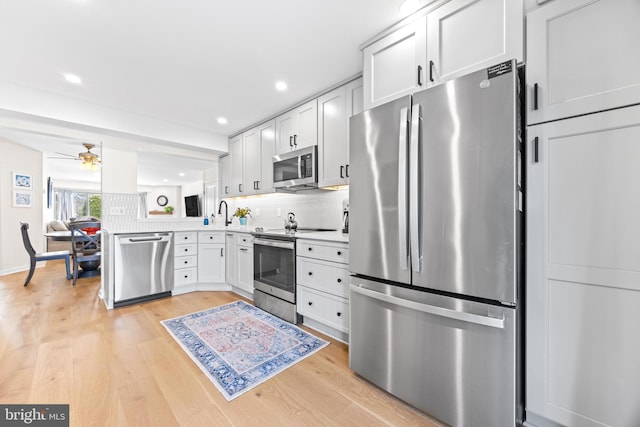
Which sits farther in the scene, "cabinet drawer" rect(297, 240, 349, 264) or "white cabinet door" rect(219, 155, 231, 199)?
"white cabinet door" rect(219, 155, 231, 199)

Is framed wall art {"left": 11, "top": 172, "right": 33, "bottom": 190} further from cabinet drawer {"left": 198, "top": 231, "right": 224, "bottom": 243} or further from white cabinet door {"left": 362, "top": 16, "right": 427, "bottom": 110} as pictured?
white cabinet door {"left": 362, "top": 16, "right": 427, "bottom": 110}

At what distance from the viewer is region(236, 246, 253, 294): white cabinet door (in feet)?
10.8

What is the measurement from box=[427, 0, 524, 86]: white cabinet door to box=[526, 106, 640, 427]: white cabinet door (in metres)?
0.48

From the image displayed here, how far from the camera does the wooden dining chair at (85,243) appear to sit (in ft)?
13.8

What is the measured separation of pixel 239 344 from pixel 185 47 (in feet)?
8.23

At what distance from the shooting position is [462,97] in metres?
1.30

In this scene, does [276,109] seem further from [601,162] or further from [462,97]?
[601,162]

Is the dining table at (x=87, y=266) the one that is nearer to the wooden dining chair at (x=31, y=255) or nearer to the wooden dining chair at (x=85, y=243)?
the wooden dining chair at (x=85, y=243)

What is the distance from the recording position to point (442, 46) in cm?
159

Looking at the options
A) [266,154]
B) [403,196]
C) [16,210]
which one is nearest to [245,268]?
[266,154]

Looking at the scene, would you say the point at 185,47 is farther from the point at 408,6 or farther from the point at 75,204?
the point at 75,204

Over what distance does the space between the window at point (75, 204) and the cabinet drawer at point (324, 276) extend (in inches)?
365

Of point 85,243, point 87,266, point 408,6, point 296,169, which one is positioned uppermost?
point 408,6

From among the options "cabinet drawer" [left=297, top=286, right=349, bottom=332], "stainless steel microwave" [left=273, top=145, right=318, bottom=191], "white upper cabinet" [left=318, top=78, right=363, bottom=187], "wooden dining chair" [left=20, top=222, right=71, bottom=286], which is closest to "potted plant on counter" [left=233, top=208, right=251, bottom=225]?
"stainless steel microwave" [left=273, top=145, right=318, bottom=191]
